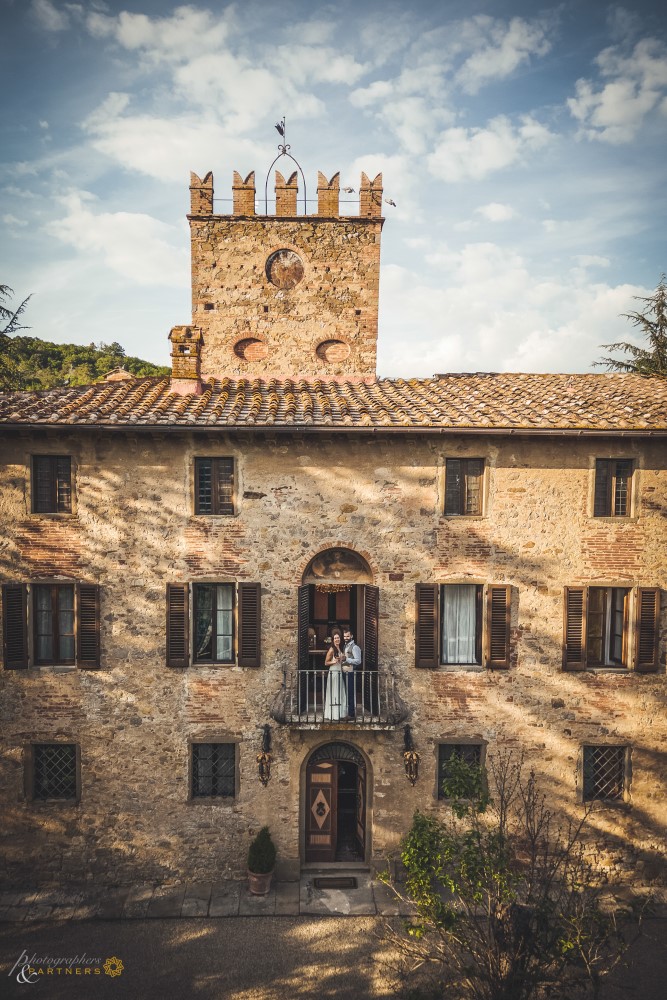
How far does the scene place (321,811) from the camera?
1195 cm

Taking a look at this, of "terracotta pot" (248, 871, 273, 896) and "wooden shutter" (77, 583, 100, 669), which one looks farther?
"wooden shutter" (77, 583, 100, 669)

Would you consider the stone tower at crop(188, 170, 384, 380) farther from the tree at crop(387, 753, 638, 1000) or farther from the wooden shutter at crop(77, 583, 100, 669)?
the tree at crop(387, 753, 638, 1000)

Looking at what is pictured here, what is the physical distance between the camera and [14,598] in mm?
11094

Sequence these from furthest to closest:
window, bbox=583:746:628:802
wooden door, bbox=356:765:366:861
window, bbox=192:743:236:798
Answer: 1. wooden door, bbox=356:765:366:861
2. window, bbox=583:746:628:802
3. window, bbox=192:743:236:798

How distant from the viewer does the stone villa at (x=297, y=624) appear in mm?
11148

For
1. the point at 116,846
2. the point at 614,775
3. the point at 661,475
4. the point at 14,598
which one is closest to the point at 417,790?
the point at 614,775

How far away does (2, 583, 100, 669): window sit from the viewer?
11.1 m

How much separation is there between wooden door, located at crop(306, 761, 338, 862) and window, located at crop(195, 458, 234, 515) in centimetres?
635

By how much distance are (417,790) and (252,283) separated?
14737mm

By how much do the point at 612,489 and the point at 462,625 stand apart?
4.41 metres

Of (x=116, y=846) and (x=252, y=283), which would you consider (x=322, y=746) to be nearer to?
(x=116, y=846)

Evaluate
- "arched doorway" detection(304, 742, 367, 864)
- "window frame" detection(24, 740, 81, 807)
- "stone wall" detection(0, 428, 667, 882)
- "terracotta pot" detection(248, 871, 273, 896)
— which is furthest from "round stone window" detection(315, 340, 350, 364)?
"terracotta pot" detection(248, 871, 273, 896)

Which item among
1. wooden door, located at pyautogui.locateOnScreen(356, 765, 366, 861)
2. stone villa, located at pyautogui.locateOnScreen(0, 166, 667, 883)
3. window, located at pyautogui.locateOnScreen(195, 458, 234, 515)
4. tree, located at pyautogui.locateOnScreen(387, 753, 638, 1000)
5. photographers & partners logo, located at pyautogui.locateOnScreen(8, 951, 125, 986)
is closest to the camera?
tree, located at pyautogui.locateOnScreen(387, 753, 638, 1000)

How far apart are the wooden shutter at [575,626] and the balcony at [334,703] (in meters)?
3.79
